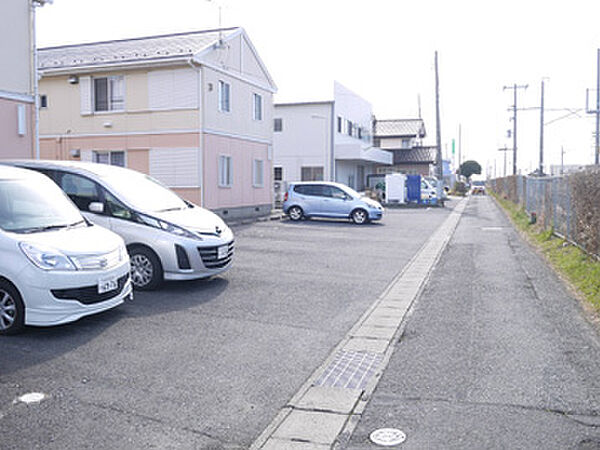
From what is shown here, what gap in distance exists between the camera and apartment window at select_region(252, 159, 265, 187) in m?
24.7

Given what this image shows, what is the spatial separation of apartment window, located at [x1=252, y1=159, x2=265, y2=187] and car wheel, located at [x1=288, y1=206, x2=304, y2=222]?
2.09 meters

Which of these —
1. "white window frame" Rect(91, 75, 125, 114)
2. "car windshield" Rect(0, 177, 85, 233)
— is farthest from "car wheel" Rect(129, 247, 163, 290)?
"white window frame" Rect(91, 75, 125, 114)

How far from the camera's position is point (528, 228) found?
1947 cm

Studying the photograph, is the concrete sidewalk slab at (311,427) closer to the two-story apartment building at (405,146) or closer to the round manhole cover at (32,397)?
Result: the round manhole cover at (32,397)

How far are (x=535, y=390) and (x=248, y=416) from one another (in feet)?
7.73

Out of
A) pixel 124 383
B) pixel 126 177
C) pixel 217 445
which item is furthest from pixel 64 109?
pixel 217 445

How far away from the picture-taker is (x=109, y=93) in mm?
21500

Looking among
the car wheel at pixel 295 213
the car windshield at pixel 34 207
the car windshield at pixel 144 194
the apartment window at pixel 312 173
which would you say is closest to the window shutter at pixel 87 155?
the car wheel at pixel 295 213

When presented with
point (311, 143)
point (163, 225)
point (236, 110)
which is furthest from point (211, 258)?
point (311, 143)

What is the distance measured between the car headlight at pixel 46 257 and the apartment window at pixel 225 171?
15.4m

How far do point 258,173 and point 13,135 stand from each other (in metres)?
12.7

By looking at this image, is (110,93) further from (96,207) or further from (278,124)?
(278,124)

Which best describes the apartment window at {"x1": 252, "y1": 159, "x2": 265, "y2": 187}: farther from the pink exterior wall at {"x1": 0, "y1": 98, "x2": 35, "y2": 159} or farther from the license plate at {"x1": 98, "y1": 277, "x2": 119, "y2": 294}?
the license plate at {"x1": 98, "y1": 277, "x2": 119, "y2": 294}

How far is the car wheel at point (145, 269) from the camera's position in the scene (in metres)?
8.80
